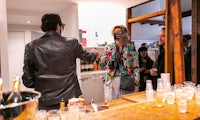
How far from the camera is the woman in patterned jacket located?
1.81 meters

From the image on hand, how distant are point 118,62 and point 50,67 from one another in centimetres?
74

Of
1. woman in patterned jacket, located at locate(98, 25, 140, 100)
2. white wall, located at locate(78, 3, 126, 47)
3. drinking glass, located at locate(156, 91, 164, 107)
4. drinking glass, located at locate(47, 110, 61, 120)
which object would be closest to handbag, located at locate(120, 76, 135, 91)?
woman in patterned jacket, located at locate(98, 25, 140, 100)

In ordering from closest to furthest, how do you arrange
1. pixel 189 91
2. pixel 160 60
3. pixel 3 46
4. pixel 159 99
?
pixel 159 99, pixel 189 91, pixel 3 46, pixel 160 60

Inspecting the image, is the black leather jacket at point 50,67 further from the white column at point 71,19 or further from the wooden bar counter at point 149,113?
the white column at point 71,19

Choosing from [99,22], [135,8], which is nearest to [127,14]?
[135,8]

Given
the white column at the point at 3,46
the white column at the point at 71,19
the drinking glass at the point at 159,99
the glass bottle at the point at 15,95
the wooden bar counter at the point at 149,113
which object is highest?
the white column at the point at 71,19

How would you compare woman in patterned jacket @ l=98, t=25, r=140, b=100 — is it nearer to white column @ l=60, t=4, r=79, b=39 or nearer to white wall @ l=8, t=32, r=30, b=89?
white column @ l=60, t=4, r=79, b=39

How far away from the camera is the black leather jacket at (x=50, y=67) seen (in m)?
1.33

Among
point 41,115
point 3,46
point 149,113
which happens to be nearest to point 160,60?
point 149,113

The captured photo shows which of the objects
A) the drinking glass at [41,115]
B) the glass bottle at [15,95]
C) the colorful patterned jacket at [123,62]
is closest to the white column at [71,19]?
the colorful patterned jacket at [123,62]

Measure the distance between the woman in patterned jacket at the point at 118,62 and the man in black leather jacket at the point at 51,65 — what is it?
509 millimetres

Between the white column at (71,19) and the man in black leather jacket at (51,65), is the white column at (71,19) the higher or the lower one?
the higher one

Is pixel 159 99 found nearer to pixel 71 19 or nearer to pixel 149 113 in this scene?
pixel 149 113

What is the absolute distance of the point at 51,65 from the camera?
133 cm
